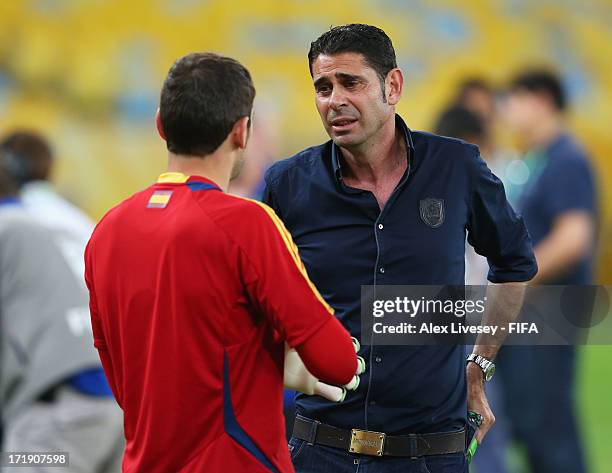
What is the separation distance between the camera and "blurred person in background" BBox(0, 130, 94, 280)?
484 cm

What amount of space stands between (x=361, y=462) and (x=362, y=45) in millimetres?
1166

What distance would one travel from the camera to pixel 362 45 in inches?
131

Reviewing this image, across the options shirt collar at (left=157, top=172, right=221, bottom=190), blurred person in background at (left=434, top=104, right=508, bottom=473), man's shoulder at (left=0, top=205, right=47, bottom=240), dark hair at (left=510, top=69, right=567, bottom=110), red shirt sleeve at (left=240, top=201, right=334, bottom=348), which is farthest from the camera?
dark hair at (left=510, top=69, right=567, bottom=110)

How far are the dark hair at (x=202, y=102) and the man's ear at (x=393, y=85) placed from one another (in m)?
0.69

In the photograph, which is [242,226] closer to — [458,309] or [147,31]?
[458,309]

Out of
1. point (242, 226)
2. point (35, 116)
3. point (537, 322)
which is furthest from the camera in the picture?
point (35, 116)

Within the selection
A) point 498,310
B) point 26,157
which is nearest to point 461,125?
point 26,157

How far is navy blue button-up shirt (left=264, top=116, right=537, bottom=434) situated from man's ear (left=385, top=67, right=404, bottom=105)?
0.11 metres

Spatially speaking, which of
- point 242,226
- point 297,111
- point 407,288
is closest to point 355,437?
point 407,288

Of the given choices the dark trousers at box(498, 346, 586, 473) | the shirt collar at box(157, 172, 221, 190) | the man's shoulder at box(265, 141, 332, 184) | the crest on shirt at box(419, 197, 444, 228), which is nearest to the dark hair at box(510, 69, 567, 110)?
the dark trousers at box(498, 346, 586, 473)

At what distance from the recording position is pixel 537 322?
3975 mm

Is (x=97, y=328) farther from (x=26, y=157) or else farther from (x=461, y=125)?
(x=461, y=125)

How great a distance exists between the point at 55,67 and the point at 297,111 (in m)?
2.58

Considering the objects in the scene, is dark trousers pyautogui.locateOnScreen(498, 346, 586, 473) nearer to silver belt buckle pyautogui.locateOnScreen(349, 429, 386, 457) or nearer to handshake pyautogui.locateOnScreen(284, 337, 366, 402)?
silver belt buckle pyautogui.locateOnScreen(349, 429, 386, 457)
